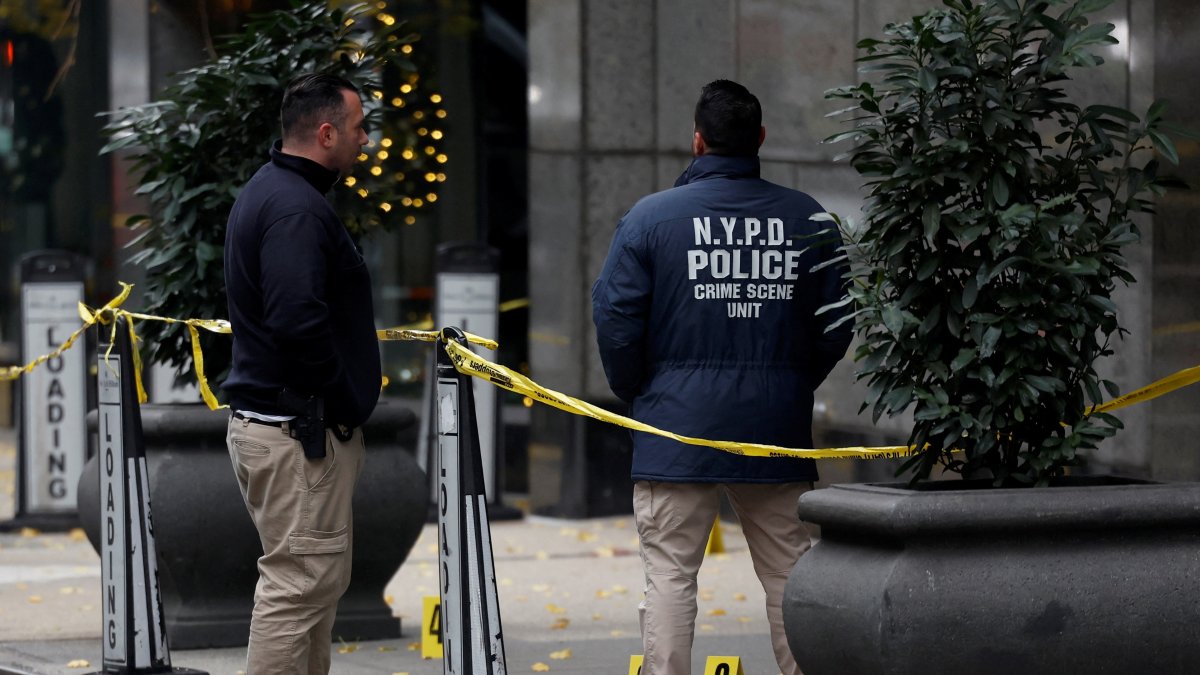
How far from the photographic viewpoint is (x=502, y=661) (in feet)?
18.3

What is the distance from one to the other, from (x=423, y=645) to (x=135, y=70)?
9205 millimetres

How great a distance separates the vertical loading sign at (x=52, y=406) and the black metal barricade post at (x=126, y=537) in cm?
563

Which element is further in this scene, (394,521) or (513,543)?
(513,543)

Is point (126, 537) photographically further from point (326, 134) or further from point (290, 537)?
point (326, 134)

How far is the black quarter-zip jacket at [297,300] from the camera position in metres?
5.41

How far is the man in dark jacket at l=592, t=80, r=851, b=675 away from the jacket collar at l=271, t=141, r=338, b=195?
2.80 feet

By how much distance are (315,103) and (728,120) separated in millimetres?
1181

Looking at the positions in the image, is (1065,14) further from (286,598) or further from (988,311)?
(286,598)

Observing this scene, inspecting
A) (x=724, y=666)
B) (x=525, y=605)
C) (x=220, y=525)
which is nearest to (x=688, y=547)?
(x=724, y=666)

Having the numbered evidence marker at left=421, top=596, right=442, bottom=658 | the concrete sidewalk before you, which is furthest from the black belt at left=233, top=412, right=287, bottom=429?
the numbered evidence marker at left=421, top=596, right=442, bottom=658

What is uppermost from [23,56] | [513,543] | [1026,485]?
[23,56]

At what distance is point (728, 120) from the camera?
223 inches

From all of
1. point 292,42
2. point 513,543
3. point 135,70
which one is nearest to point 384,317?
point 135,70

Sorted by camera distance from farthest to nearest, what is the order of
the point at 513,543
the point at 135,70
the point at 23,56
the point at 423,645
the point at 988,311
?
the point at 23,56 → the point at 135,70 → the point at 513,543 → the point at 423,645 → the point at 988,311
